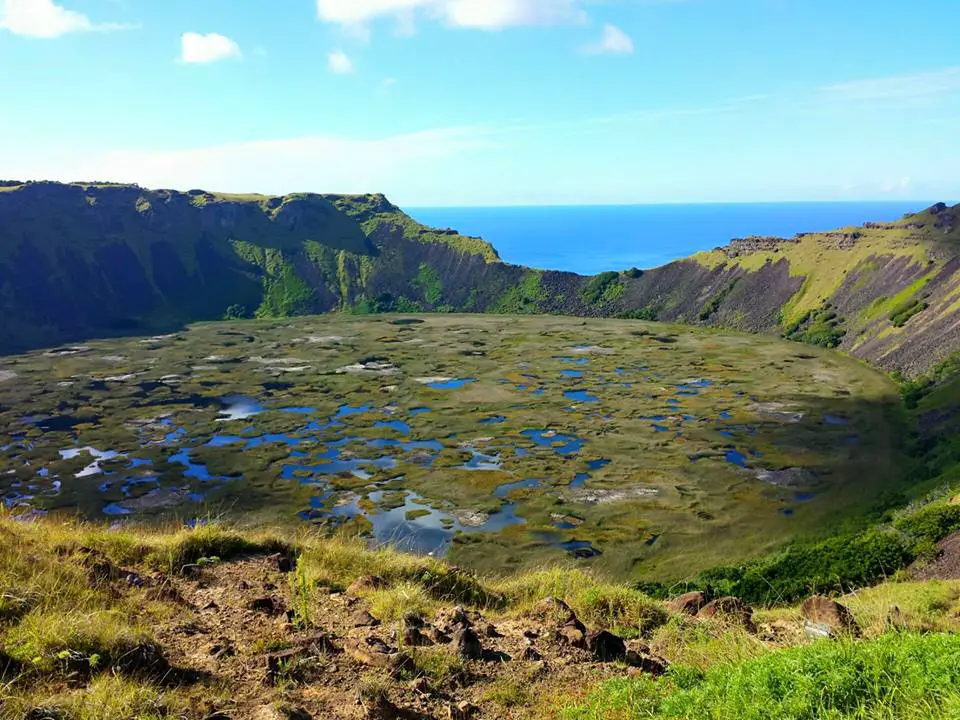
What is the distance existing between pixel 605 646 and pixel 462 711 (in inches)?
131

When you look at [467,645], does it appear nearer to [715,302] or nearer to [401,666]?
[401,666]

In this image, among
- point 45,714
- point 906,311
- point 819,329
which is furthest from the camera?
point 819,329

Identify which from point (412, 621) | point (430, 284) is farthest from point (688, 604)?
point (430, 284)

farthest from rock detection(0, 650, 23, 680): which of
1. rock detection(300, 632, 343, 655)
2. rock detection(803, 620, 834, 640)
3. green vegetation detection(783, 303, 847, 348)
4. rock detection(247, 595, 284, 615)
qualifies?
green vegetation detection(783, 303, 847, 348)

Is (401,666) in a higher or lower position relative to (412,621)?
higher

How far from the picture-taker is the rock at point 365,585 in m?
13.8

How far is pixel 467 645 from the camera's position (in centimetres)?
1152

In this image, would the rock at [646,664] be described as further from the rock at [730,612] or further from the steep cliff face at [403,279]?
the steep cliff face at [403,279]

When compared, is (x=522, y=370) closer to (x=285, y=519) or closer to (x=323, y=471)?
(x=323, y=471)

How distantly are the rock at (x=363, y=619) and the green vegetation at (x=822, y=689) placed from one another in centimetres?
444

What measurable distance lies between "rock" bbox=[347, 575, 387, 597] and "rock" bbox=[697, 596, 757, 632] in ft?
23.9

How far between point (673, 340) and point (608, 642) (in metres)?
117

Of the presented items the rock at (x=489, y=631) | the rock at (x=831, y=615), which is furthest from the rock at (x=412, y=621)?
the rock at (x=831, y=615)

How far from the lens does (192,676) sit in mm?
9383
